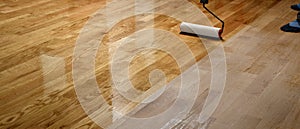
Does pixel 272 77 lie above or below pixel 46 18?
below

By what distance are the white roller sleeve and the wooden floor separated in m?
0.05

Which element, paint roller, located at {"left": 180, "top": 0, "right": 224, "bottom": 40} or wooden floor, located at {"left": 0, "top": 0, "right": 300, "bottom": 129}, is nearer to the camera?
wooden floor, located at {"left": 0, "top": 0, "right": 300, "bottom": 129}

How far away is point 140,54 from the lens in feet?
6.97

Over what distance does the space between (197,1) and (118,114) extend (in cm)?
182

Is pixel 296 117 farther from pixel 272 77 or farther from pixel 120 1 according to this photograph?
pixel 120 1

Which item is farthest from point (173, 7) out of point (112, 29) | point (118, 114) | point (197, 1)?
point (118, 114)

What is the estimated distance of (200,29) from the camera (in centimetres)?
236

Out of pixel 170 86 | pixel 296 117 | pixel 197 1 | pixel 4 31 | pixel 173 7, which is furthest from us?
pixel 197 1

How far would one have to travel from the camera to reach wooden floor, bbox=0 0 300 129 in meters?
1.56

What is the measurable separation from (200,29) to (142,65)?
1.76ft

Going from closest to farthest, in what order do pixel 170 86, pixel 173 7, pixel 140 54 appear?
pixel 170 86 < pixel 140 54 < pixel 173 7

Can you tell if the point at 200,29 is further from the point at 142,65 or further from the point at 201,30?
the point at 142,65

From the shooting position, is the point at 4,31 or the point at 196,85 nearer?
the point at 196,85

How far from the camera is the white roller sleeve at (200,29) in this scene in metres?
2.32
